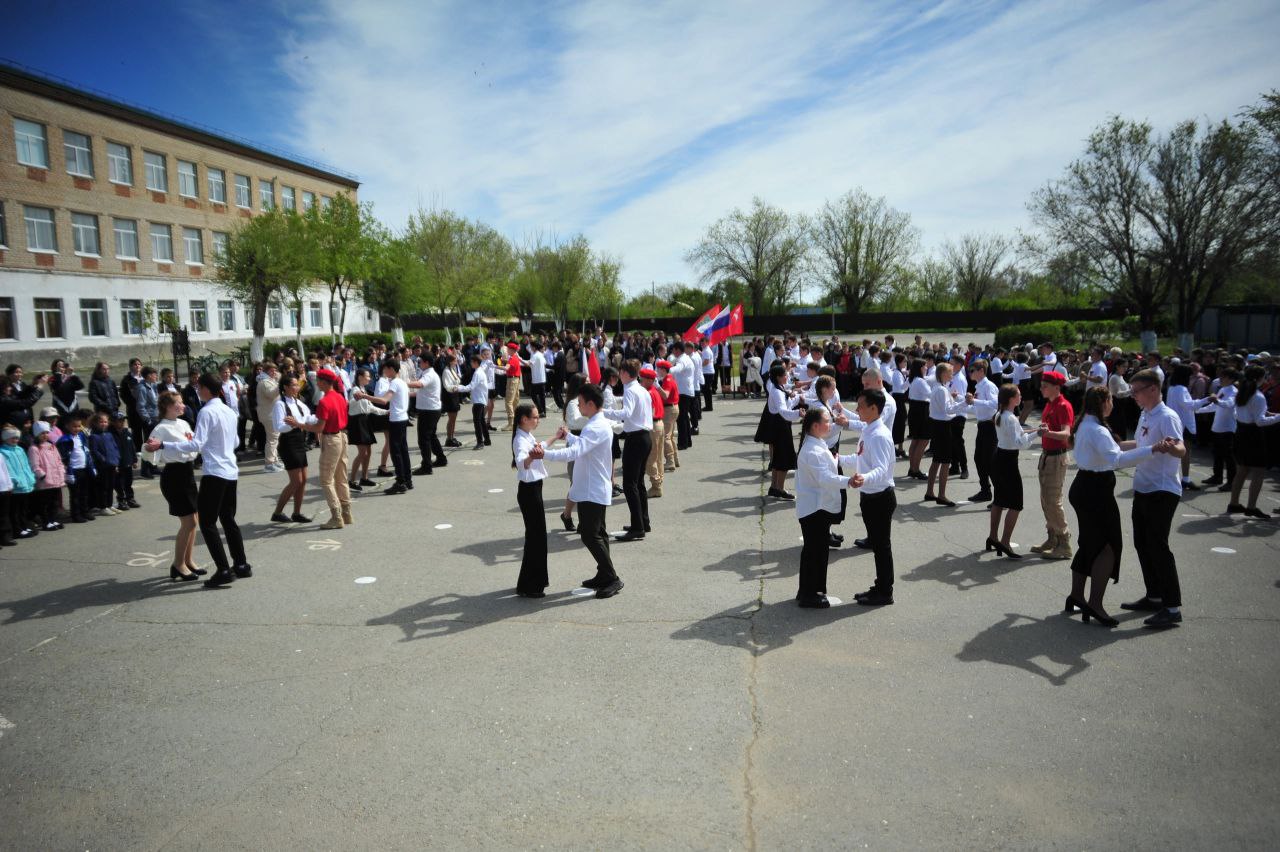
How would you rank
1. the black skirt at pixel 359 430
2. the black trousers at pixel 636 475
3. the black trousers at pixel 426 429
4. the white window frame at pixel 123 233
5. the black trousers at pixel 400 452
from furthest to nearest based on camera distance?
the white window frame at pixel 123 233 < the black trousers at pixel 426 429 < the black skirt at pixel 359 430 < the black trousers at pixel 400 452 < the black trousers at pixel 636 475

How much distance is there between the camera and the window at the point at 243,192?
4497cm

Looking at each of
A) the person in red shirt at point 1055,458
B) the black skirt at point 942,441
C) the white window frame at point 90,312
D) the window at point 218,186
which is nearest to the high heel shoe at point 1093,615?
the person in red shirt at point 1055,458

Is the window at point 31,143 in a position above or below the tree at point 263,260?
above

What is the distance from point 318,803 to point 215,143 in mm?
48705

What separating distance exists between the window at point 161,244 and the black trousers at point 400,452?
35438 millimetres

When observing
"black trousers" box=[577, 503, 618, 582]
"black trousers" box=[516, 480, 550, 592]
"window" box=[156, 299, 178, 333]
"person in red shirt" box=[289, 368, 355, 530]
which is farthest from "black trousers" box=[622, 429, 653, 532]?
"window" box=[156, 299, 178, 333]

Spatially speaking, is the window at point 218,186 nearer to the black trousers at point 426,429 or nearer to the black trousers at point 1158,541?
the black trousers at point 426,429

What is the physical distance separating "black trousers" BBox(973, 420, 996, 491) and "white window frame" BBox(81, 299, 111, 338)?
38.7m

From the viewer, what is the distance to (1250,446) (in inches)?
351

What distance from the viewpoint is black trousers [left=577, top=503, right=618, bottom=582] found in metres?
6.64

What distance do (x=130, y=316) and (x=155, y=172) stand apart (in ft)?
27.4

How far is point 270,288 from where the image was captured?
3325 centimetres

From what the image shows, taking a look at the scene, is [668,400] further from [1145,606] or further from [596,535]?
[1145,606]

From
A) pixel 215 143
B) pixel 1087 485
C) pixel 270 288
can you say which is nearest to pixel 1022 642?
pixel 1087 485
